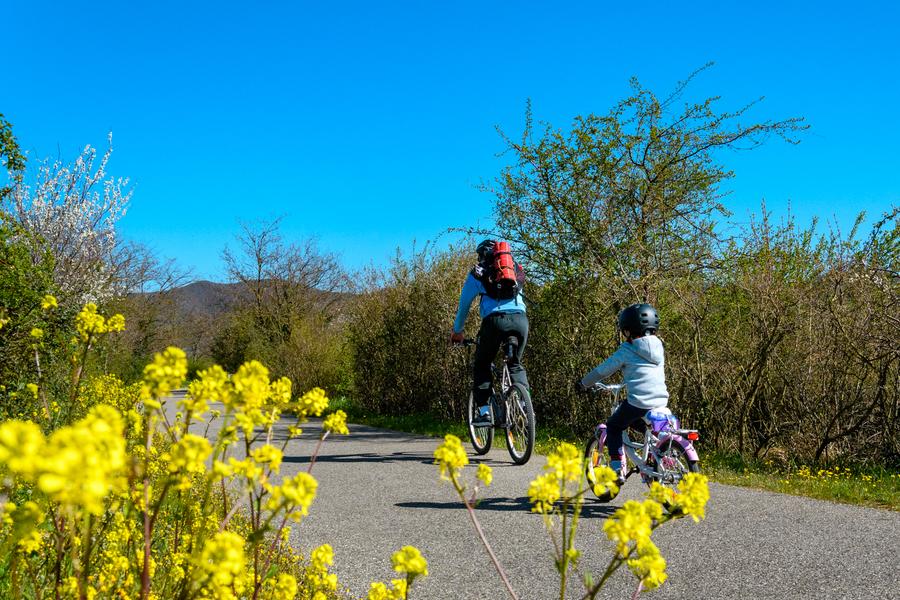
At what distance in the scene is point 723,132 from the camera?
9.04m

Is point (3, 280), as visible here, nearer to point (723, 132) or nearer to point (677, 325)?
point (677, 325)

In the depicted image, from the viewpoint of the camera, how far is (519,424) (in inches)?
277

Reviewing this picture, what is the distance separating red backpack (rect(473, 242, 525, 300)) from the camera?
7.18 metres

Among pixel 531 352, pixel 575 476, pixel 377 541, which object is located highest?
pixel 531 352

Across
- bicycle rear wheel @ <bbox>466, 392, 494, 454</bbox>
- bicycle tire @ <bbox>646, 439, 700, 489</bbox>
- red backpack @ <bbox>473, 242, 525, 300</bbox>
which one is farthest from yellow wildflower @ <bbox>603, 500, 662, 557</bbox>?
bicycle rear wheel @ <bbox>466, 392, 494, 454</bbox>

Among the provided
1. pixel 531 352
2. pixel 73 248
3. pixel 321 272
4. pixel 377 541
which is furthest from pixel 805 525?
pixel 321 272

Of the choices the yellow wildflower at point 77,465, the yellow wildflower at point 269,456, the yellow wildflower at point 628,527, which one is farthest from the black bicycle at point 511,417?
the yellow wildflower at point 77,465

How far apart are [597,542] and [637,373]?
4.81 ft

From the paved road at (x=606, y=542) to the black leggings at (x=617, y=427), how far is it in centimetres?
45

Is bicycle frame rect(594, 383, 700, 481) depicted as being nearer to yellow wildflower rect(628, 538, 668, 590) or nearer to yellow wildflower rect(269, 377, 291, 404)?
yellow wildflower rect(628, 538, 668, 590)

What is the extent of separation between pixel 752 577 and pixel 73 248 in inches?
707

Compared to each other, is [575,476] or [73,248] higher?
[73,248]

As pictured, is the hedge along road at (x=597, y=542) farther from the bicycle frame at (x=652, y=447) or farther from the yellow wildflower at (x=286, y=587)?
the yellow wildflower at (x=286, y=587)

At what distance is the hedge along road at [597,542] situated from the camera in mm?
3375
